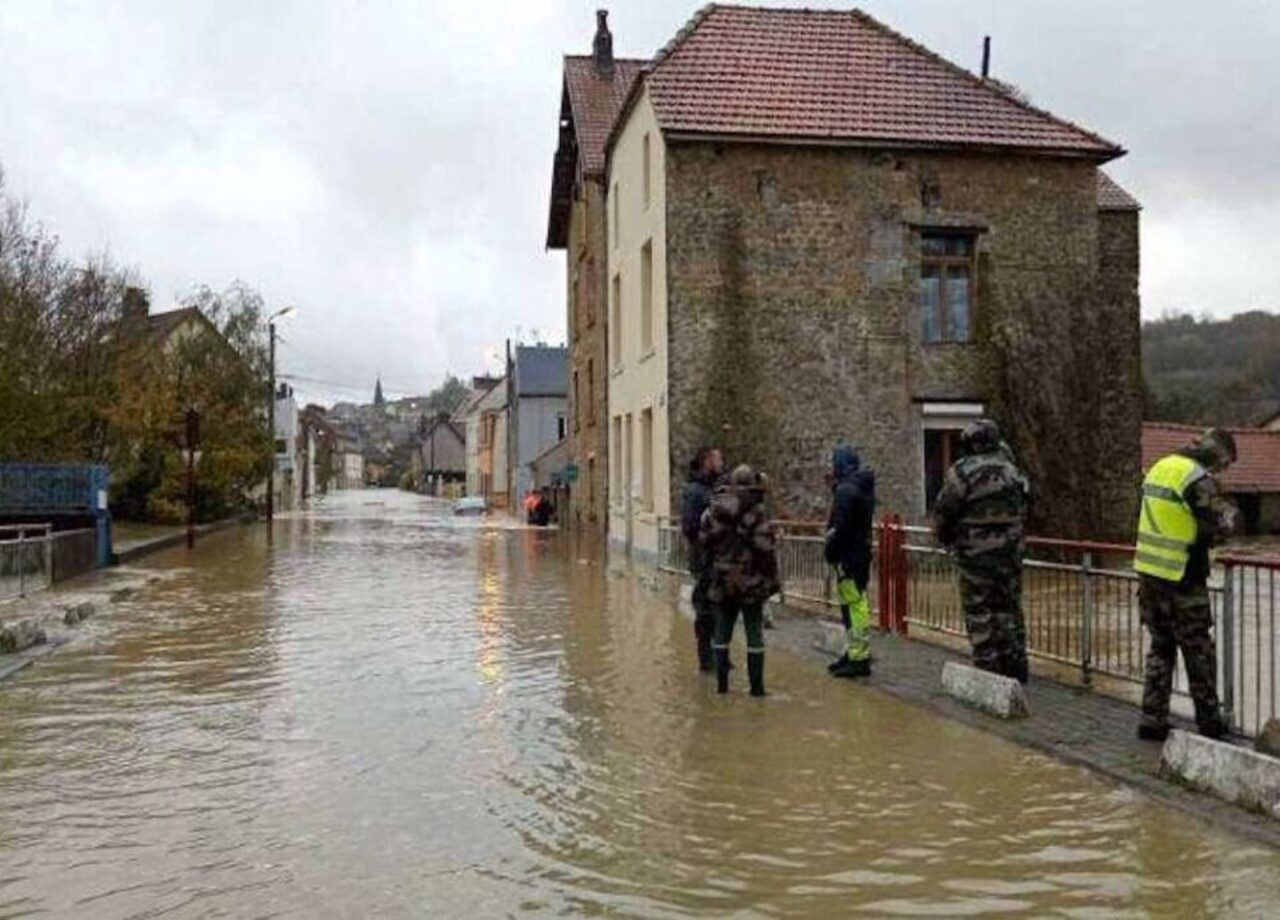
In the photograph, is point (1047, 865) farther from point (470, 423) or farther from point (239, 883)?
point (470, 423)

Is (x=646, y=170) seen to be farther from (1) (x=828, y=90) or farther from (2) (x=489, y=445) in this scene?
(2) (x=489, y=445)

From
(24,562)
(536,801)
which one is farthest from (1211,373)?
(536,801)

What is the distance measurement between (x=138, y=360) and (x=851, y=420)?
Result: 20877mm

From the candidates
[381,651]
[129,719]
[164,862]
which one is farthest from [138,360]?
[164,862]

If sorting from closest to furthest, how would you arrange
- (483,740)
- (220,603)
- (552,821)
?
(552,821)
(483,740)
(220,603)

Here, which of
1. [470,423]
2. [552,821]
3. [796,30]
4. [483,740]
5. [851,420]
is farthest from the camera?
[470,423]

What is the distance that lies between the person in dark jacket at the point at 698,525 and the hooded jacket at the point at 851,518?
1.02 meters

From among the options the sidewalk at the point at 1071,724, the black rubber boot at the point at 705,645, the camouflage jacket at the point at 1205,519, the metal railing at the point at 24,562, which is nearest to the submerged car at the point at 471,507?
the metal railing at the point at 24,562

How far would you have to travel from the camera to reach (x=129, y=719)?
351 inches

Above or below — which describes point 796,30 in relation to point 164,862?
above

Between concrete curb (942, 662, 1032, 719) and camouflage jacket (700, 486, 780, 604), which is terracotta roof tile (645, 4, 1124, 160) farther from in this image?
concrete curb (942, 662, 1032, 719)

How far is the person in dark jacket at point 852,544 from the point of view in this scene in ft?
33.6

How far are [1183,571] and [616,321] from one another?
2407 centimetres

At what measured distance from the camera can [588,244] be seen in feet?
116
